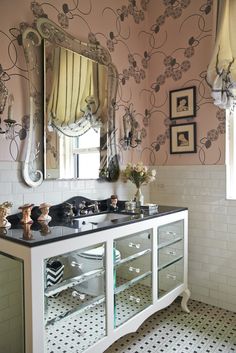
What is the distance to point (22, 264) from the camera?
133cm

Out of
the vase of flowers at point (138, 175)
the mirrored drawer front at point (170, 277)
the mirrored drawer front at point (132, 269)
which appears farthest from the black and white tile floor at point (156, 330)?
the vase of flowers at point (138, 175)

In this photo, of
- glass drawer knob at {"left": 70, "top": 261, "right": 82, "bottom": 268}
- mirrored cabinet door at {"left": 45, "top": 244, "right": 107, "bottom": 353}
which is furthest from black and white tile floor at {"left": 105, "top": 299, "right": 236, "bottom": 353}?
glass drawer knob at {"left": 70, "top": 261, "right": 82, "bottom": 268}

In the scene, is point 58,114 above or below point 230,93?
below

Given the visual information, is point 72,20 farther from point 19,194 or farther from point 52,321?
point 52,321

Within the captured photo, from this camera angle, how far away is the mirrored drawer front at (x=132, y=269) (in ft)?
5.92

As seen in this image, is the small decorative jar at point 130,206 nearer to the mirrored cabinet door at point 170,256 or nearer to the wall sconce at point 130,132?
the mirrored cabinet door at point 170,256

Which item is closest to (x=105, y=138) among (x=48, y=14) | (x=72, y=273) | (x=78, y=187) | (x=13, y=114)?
(x=78, y=187)

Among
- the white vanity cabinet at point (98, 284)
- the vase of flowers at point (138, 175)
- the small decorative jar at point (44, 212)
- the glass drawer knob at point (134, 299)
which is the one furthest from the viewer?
the vase of flowers at point (138, 175)

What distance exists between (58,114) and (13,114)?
1.12 ft

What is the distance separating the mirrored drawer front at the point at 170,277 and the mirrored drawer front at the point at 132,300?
6.1 inches

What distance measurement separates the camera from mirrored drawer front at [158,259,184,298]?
2.18m

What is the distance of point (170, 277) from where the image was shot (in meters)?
2.32

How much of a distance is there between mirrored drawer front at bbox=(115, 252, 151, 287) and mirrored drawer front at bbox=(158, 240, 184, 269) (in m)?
0.16

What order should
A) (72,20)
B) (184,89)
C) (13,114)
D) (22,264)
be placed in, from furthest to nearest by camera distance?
(184,89) → (72,20) → (13,114) → (22,264)
